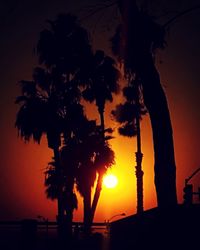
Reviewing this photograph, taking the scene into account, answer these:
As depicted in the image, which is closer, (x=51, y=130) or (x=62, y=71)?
(x=51, y=130)

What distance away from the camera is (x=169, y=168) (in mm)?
7617

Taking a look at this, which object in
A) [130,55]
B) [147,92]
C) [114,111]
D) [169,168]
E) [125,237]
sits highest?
[114,111]

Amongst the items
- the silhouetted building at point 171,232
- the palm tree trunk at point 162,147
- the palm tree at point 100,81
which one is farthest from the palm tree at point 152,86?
the palm tree at point 100,81

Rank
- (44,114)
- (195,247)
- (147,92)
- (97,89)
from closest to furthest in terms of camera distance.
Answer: (195,247) < (147,92) < (44,114) < (97,89)

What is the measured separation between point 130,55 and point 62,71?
22.2 m

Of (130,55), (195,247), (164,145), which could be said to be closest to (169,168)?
(164,145)

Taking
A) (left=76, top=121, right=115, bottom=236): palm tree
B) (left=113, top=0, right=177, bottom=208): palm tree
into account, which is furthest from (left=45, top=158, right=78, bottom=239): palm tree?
(left=113, top=0, right=177, bottom=208): palm tree

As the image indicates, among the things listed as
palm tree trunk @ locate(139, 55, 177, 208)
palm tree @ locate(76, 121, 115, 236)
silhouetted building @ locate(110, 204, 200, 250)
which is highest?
palm tree @ locate(76, 121, 115, 236)

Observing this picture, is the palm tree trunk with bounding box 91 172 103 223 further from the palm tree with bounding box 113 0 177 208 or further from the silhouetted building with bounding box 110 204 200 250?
the silhouetted building with bounding box 110 204 200 250

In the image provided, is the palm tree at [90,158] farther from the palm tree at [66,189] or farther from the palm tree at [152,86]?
the palm tree at [152,86]

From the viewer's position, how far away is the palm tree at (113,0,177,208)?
7.62 meters

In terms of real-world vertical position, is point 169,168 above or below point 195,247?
above

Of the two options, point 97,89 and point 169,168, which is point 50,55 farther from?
point 169,168

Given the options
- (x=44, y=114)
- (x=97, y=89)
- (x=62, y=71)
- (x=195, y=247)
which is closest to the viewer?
(x=195, y=247)
